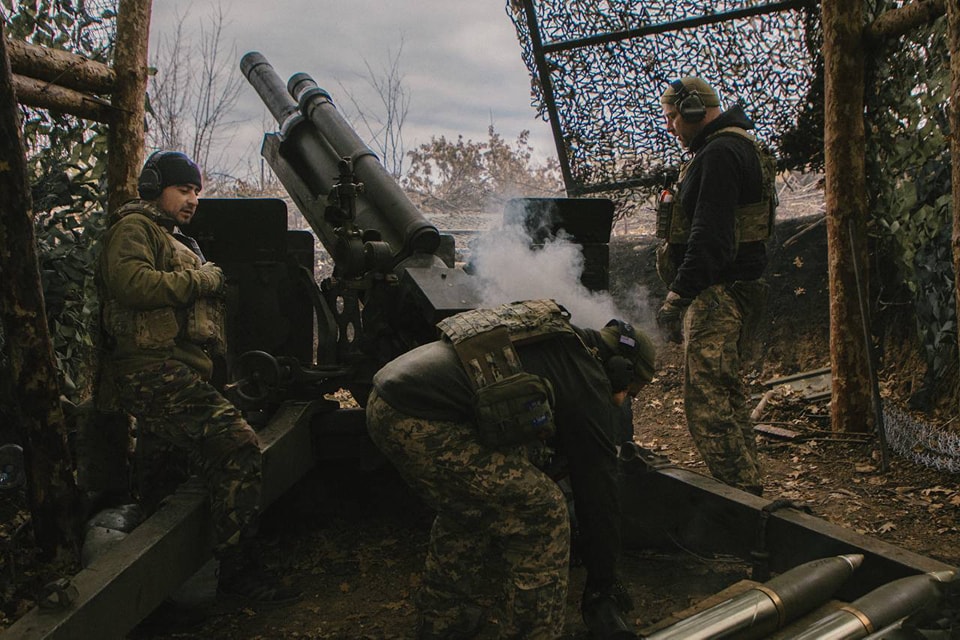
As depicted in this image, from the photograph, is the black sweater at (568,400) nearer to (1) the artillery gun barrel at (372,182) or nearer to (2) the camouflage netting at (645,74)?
(1) the artillery gun barrel at (372,182)

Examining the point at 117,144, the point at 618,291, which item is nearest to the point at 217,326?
the point at 117,144

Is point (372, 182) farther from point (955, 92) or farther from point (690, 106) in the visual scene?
point (955, 92)

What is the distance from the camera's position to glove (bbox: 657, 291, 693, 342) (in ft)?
15.2

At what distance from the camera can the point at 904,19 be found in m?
5.84

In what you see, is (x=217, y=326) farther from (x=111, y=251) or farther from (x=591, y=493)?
(x=591, y=493)

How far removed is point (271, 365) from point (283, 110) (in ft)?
7.35

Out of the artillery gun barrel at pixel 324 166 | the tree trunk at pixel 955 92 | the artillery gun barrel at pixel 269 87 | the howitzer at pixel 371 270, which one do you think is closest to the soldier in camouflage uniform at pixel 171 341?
the howitzer at pixel 371 270

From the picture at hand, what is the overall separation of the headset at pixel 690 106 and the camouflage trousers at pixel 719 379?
880 millimetres

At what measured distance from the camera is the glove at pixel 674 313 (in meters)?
4.63

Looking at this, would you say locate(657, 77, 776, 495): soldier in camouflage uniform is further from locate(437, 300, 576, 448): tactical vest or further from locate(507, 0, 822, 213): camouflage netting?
locate(507, 0, 822, 213): camouflage netting

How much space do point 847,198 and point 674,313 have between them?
2.17m

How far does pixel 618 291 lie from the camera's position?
897 cm

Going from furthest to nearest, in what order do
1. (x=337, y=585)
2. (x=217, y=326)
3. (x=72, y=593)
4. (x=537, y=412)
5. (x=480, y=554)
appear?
(x=337, y=585), (x=217, y=326), (x=480, y=554), (x=537, y=412), (x=72, y=593)

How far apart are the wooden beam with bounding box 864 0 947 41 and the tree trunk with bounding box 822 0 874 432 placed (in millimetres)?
107
